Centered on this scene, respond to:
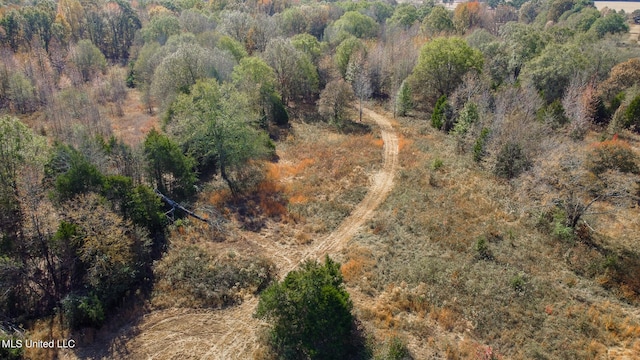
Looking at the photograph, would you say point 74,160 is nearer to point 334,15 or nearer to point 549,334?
point 549,334

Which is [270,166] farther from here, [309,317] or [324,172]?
[309,317]

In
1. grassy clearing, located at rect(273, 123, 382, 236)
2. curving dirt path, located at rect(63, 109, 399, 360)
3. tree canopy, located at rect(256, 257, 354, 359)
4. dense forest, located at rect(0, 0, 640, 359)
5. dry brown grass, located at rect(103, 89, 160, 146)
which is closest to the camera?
tree canopy, located at rect(256, 257, 354, 359)

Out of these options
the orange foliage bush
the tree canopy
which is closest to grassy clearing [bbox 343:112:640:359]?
the tree canopy

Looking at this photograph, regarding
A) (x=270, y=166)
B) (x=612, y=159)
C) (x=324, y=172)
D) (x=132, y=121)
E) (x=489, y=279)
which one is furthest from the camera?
(x=132, y=121)

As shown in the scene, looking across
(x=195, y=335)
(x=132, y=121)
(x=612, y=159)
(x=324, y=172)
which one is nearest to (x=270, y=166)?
(x=324, y=172)

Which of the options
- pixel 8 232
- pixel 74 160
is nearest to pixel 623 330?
pixel 74 160

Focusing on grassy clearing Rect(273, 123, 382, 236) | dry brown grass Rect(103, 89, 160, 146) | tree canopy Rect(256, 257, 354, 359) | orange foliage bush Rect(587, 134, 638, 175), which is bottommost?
dry brown grass Rect(103, 89, 160, 146)

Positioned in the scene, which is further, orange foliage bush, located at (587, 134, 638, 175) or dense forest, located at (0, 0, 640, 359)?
orange foliage bush, located at (587, 134, 638, 175)

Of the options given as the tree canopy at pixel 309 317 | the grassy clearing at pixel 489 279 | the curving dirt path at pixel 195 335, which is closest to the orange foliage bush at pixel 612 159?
the grassy clearing at pixel 489 279

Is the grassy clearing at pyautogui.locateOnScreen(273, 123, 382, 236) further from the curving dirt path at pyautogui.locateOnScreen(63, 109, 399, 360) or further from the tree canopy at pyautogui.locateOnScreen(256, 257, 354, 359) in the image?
the tree canopy at pyautogui.locateOnScreen(256, 257, 354, 359)

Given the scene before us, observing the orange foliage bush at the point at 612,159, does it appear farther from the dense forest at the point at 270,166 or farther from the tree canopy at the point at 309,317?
the tree canopy at the point at 309,317
